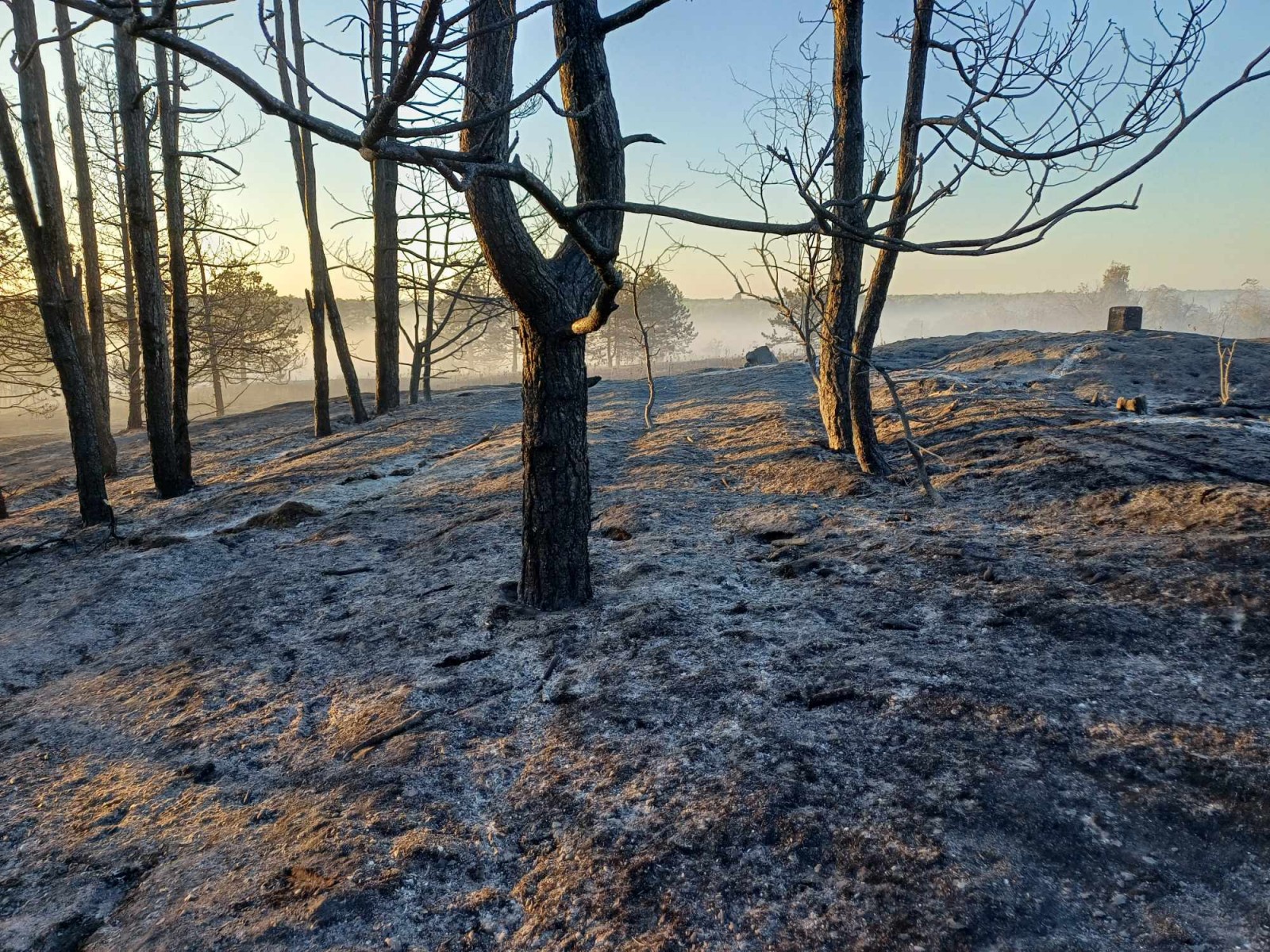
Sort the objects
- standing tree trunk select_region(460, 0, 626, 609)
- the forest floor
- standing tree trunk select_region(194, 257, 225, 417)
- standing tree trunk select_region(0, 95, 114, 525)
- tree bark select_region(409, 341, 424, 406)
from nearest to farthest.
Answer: the forest floor → standing tree trunk select_region(460, 0, 626, 609) → standing tree trunk select_region(0, 95, 114, 525) → tree bark select_region(409, 341, 424, 406) → standing tree trunk select_region(194, 257, 225, 417)

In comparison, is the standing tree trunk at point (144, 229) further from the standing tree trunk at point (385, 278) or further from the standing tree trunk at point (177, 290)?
the standing tree trunk at point (385, 278)

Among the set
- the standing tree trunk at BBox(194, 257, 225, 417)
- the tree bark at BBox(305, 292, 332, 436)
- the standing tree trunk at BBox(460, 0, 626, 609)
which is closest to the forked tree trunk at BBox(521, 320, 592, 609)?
the standing tree trunk at BBox(460, 0, 626, 609)

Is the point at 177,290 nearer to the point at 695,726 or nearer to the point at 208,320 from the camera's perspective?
the point at 695,726

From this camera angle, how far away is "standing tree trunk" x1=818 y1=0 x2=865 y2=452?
5.94 meters

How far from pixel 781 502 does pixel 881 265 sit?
7.64 ft

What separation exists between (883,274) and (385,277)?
34.8 ft

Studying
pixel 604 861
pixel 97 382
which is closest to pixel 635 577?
pixel 604 861

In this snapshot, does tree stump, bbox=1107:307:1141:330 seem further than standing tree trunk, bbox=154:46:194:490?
Yes

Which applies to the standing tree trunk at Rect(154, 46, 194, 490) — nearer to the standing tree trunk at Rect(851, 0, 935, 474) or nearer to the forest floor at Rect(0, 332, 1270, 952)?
the forest floor at Rect(0, 332, 1270, 952)

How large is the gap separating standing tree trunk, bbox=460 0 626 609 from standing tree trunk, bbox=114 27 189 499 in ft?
19.0

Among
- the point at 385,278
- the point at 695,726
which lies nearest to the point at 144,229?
the point at 385,278

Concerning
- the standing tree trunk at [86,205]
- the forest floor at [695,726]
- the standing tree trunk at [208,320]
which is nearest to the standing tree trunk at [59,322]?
the forest floor at [695,726]

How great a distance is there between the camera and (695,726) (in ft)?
9.14

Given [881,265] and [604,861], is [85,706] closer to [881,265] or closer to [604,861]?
[604,861]
